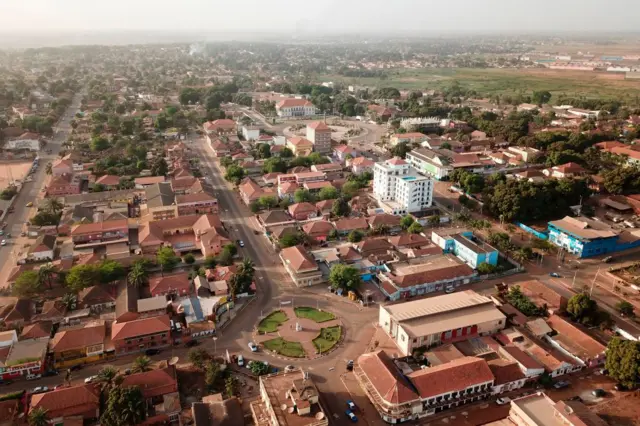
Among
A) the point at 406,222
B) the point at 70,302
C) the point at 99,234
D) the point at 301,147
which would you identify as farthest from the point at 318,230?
the point at 301,147

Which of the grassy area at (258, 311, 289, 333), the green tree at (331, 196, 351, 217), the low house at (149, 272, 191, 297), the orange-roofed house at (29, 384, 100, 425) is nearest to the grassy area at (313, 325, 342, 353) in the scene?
the grassy area at (258, 311, 289, 333)

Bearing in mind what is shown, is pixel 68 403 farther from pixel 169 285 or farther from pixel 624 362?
pixel 624 362

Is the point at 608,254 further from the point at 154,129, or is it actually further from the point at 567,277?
the point at 154,129

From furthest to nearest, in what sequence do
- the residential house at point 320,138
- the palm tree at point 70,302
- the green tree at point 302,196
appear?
the residential house at point 320,138
the green tree at point 302,196
the palm tree at point 70,302

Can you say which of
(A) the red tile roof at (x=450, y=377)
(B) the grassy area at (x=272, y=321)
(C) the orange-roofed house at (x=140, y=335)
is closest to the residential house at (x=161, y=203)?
(C) the orange-roofed house at (x=140, y=335)

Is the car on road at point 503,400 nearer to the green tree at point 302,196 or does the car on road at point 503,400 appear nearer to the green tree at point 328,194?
the green tree at point 328,194

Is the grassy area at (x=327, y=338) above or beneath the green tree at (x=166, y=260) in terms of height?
beneath

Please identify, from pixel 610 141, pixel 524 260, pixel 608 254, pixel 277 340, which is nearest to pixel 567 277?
pixel 524 260
